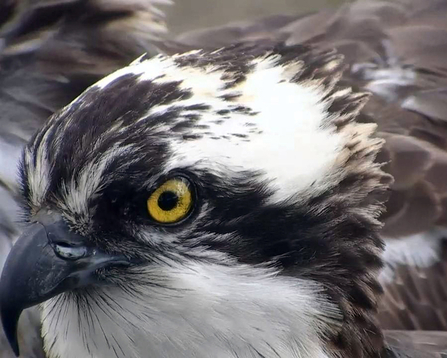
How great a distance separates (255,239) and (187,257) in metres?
0.16

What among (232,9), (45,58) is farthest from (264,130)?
(232,9)

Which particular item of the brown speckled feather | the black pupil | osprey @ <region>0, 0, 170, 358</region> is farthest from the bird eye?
osprey @ <region>0, 0, 170, 358</region>

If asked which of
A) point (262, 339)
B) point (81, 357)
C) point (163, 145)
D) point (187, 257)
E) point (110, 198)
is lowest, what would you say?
point (81, 357)

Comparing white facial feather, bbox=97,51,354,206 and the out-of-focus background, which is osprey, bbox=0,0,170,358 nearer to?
white facial feather, bbox=97,51,354,206

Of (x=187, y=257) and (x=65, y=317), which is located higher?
(x=187, y=257)

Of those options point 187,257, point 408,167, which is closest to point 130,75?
point 187,257

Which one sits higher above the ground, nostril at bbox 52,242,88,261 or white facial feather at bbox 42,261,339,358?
nostril at bbox 52,242,88,261

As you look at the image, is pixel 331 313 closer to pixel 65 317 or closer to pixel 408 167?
pixel 65 317

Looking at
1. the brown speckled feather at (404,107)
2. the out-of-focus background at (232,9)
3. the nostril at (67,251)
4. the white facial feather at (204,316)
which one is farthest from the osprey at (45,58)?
the out-of-focus background at (232,9)

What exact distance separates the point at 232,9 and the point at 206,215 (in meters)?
3.15

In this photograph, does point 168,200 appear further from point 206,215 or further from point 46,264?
point 46,264

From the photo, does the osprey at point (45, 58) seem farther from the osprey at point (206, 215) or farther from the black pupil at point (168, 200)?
the black pupil at point (168, 200)

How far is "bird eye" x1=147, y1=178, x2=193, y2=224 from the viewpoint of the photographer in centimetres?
Result: 171

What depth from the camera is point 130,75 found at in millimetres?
1869
